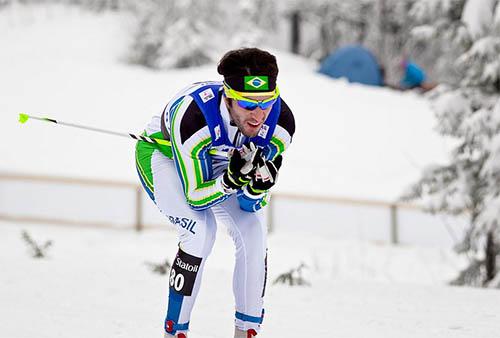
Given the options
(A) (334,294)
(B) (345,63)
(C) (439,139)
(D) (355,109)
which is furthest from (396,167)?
(A) (334,294)

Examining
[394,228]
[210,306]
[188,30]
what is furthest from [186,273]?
[188,30]

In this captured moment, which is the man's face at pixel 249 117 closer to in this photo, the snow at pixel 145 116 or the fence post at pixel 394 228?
the fence post at pixel 394 228

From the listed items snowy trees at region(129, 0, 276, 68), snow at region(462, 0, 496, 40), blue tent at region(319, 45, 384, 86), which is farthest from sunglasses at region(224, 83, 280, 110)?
snowy trees at region(129, 0, 276, 68)

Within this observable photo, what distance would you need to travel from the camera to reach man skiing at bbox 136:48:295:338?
4.40 meters

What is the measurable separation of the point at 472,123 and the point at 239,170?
5.76 m

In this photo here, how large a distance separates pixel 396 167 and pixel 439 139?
1551 millimetres

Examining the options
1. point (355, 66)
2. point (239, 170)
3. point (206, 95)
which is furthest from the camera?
point (355, 66)

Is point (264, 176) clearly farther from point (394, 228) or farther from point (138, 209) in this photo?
point (138, 209)

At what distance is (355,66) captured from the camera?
24.4 m

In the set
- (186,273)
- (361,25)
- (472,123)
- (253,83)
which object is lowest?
(361,25)

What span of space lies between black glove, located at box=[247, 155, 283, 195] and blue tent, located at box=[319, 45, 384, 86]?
20212mm

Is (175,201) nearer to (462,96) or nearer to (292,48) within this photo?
(462,96)

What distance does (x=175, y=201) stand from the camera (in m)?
4.74

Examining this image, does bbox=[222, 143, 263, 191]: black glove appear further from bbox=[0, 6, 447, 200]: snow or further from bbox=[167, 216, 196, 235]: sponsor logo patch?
bbox=[0, 6, 447, 200]: snow
